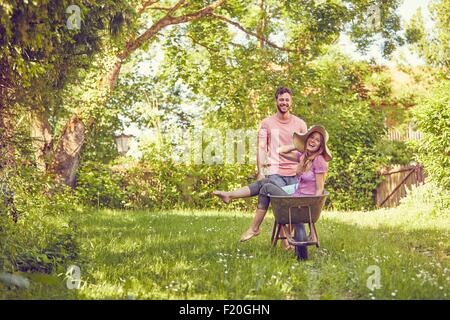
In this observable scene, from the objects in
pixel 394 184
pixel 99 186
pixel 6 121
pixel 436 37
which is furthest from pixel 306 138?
pixel 436 37

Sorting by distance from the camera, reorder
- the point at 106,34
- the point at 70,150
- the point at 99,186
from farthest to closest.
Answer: the point at 99,186
the point at 70,150
the point at 106,34

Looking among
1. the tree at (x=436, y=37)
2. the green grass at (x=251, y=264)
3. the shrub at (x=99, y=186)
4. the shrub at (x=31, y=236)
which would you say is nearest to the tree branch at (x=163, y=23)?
the shrub at (x=99, y=186)

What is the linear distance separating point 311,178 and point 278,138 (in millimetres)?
815

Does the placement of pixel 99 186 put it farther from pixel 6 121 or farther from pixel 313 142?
pixel 313 142

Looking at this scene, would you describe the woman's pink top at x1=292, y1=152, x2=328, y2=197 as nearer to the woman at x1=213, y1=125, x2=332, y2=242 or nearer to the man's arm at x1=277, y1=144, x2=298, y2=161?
the woman at x1=213, y1=125, x2=332, y2=242

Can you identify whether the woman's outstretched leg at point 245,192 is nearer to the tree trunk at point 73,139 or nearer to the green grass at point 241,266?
the green grass at point 241,266

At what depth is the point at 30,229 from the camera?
5.43 metres

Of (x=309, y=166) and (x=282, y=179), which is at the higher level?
(x=309, y=166)

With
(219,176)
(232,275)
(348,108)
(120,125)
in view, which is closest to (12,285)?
(232,275)

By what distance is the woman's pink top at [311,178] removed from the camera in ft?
17.5

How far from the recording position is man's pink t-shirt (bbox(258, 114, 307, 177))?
19.5 ft

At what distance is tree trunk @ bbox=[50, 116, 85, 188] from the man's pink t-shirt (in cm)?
736

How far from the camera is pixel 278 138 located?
601cm

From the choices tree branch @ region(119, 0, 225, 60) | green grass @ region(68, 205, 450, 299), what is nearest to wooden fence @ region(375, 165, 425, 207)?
green grass @ region(68, 205, 450, 299)
